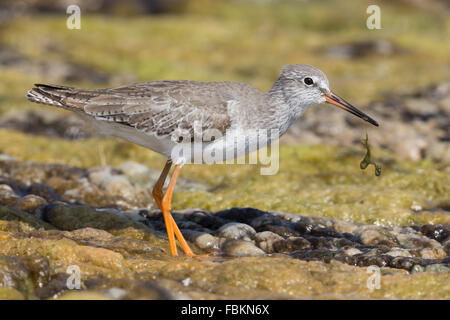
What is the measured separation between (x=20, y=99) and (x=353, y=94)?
9.58m

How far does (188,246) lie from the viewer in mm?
7945

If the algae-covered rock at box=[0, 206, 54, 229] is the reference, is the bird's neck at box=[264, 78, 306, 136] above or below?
above

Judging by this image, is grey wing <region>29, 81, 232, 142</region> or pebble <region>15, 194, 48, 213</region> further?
pebble <region>15, 194, 48, 213</region>

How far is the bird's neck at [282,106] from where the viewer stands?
8586mm

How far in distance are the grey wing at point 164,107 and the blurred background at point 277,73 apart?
223 centimetres

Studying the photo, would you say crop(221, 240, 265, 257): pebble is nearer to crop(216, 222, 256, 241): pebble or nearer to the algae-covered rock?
crop(216, 222, 256, 241): pebble

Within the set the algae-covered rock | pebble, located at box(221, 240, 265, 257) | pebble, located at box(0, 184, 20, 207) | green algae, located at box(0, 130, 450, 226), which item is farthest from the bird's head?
pebble, located at box(0, 184, 20, 207)

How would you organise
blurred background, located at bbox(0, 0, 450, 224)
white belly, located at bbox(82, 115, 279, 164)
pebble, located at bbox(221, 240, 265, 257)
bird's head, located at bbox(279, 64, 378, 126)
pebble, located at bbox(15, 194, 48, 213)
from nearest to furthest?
pebble, located at bbox(221, 240, 265, 257) → white belly, located at bbox(82, 115, 279, 164) → pebble, located at bbox(15, 194, 48, 213) → bird's head, located at bbox(279, 64, 378, 126) → blurred background, located at bbox(0, 0, 450, 224)

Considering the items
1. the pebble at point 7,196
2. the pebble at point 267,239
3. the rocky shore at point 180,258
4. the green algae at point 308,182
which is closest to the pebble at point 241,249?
the rocky shore at point 180,258

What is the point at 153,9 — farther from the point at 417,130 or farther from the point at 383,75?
the point at 417,130

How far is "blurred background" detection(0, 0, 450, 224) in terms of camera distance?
10.6 metres

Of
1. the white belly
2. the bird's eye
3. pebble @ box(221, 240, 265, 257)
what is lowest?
pebble @ box(221, 240, 265, 257)

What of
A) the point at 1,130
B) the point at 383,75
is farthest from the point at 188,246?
the point at 383,75

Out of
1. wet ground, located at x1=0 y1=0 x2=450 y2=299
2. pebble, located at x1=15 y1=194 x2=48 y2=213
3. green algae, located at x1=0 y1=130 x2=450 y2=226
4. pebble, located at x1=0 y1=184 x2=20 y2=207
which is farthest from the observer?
green algae, located at x1=0 y1=130 x2=450 y2=226
